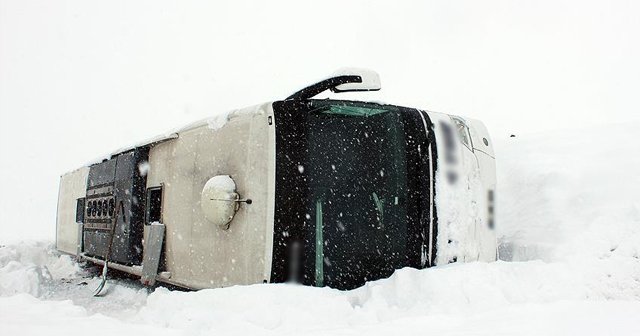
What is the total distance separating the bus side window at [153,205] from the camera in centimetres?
598

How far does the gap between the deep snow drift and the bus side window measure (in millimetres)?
959

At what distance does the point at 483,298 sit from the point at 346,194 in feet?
4.39

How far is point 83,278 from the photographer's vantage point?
28.4 ft

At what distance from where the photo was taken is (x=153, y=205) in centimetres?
611

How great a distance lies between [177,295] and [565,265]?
10.2 feet

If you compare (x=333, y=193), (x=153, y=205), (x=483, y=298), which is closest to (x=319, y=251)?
(x=333, y=193)

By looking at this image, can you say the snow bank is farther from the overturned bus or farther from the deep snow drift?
the overturned bus

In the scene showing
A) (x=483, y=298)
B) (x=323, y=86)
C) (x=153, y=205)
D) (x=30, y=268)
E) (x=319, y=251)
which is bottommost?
(x=30, y=268)

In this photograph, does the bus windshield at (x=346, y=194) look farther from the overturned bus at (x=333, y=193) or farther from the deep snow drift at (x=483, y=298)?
the deep snow drift at (x=483, y=298)

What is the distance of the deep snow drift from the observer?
119 inches

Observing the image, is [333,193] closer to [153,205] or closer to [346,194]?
[346,194]

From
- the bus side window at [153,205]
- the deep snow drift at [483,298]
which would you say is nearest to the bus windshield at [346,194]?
the deep snow drift at [483,298]

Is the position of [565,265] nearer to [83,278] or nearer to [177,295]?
[177,295]

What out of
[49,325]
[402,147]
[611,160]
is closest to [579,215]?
[611,160]
